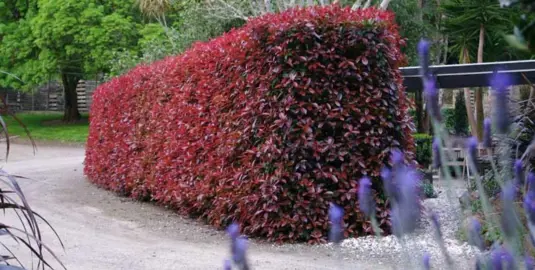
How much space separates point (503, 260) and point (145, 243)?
22.9ft

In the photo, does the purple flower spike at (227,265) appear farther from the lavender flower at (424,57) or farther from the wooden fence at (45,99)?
the wooden fence at (45,99)

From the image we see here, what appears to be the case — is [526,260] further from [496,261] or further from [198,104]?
[198,104]

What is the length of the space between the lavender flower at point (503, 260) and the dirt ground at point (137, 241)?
3.66 metres

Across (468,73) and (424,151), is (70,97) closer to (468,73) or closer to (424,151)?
(424,151)

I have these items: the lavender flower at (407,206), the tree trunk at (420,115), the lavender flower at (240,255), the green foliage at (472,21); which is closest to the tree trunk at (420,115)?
the tree trunk at (420,115)

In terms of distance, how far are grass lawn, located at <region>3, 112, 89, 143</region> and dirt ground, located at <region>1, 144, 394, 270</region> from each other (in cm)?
1530

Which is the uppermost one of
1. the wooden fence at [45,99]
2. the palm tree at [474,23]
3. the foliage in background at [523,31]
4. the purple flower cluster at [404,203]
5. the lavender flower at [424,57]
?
the palm tree at [474,23]

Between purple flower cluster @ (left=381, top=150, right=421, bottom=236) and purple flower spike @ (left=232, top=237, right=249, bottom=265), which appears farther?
purple flower cluster @ (left=381, top=150, right=421, bottom=236)

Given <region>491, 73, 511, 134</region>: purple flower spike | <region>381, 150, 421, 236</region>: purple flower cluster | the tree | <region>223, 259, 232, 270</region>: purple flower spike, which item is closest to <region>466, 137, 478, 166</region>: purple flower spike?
<region>381, 150, 421, 236</region>: purple flower cluster

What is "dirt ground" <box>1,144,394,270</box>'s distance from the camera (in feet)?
23.8

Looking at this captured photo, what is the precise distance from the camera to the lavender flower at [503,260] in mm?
1769

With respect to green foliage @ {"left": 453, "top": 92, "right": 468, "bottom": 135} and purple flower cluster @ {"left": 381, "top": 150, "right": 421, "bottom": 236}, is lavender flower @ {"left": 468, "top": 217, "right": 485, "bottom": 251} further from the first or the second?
green foliage @ {"left": 453, "top": 92, "right": 468, "bottom": 135}

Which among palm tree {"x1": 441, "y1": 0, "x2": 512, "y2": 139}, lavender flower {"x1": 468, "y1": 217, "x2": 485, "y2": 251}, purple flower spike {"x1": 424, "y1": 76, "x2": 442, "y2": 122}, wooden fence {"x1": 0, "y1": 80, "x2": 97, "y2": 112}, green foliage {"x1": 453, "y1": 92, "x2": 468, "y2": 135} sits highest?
palm tree {"x1": 441, "y1": 0, "x2": 512, "y2": 139}

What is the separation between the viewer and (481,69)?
382 inches
